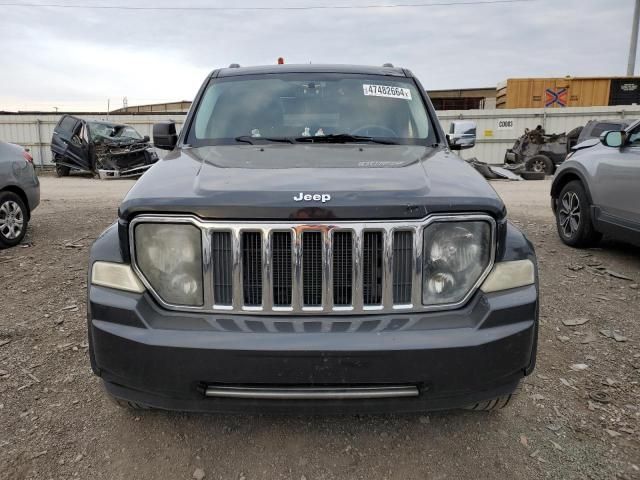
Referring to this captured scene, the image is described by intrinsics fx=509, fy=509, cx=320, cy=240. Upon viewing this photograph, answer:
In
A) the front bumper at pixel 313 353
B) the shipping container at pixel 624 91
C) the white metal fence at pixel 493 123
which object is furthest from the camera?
the shipping container at pixel 624 91

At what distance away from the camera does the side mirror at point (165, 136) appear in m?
3.68

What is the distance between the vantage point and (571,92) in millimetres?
23141

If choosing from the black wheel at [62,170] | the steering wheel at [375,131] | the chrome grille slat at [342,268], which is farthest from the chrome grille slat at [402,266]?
the black wheel at [62,170]

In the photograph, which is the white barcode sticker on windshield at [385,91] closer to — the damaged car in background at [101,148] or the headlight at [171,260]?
the headlight at [171,260]

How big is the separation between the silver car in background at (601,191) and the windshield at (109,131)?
13.8 metres

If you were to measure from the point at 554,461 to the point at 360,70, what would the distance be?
8.95 feet

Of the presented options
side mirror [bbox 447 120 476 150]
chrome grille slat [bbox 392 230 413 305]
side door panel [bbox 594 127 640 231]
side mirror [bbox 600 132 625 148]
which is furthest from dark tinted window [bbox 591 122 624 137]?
chrome grille slat [bbox 392 230 413 305]

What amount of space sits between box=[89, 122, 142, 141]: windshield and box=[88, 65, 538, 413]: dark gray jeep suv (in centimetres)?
1528

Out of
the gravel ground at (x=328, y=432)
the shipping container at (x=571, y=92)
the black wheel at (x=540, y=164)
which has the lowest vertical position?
the gravel ground at (x=328, y=432)

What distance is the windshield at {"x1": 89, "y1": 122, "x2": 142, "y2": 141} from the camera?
623 inches

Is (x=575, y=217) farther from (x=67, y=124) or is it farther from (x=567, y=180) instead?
(x=67, y=124)

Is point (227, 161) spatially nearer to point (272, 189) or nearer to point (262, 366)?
point (272, 189)

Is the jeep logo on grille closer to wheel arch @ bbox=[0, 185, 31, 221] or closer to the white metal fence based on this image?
wheel arch @ bbox=[0, 185, 31, 221]

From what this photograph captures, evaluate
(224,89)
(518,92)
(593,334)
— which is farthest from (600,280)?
(518,92)
